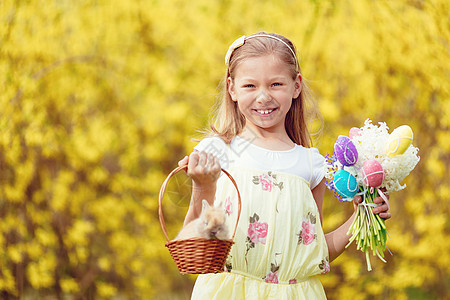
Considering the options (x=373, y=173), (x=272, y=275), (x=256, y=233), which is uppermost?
(x=373, y=173)

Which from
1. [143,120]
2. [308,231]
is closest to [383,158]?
[308,231]

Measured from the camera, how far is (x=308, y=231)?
210 centimetres

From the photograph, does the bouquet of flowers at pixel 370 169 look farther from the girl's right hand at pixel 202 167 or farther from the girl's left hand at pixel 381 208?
the girl's right hand at pixel 202 167

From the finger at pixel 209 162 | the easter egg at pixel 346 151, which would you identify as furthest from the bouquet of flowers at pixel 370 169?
the finger at pixel 209 162

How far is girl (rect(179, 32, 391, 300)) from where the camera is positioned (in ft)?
6.57

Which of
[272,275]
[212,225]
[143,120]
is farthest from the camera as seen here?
[143,120]

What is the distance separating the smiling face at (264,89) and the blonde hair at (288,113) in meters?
0.03

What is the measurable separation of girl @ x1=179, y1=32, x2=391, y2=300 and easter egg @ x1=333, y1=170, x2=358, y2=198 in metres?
0.10

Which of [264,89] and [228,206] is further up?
[264,89]

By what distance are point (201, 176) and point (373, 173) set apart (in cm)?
56

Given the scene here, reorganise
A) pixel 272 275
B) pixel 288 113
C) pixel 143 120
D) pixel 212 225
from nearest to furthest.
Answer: pixel 212 225 → pixel 272 275 → pixel 288 113 → pixel 143 120

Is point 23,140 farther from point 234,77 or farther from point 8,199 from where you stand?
point 234,77

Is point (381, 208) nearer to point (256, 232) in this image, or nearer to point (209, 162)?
point (256, 232)

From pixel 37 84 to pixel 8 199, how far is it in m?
0.87
